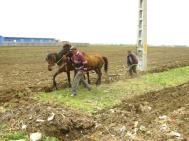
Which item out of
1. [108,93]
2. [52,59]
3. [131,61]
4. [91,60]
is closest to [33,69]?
[131,61]

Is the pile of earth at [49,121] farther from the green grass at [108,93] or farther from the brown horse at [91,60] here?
the brown horse at [91,60]

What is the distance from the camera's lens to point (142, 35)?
88.7 feet

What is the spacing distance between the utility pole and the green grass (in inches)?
162

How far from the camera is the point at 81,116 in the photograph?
13180 mm

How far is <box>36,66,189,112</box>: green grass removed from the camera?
50.2 feet

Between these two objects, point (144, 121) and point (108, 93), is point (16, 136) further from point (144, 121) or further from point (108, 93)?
point (108, 93)

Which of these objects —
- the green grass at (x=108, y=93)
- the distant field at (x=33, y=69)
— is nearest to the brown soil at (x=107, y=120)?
the green grass at (x=108, y=93)

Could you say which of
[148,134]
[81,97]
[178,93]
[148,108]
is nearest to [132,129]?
[148,134]

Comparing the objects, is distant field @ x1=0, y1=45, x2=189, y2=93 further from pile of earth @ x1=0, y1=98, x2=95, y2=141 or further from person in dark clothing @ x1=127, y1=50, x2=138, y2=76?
pile of earth @ x1=0, y1=98, x2=95, y2=141

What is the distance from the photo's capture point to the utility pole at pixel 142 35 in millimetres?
26859

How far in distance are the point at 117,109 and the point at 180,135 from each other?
10.7ft

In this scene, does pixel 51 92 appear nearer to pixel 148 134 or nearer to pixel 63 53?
pixel 63 53

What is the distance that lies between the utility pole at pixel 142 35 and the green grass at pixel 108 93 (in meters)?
4.13

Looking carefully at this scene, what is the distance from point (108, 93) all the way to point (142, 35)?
33.4 feet
